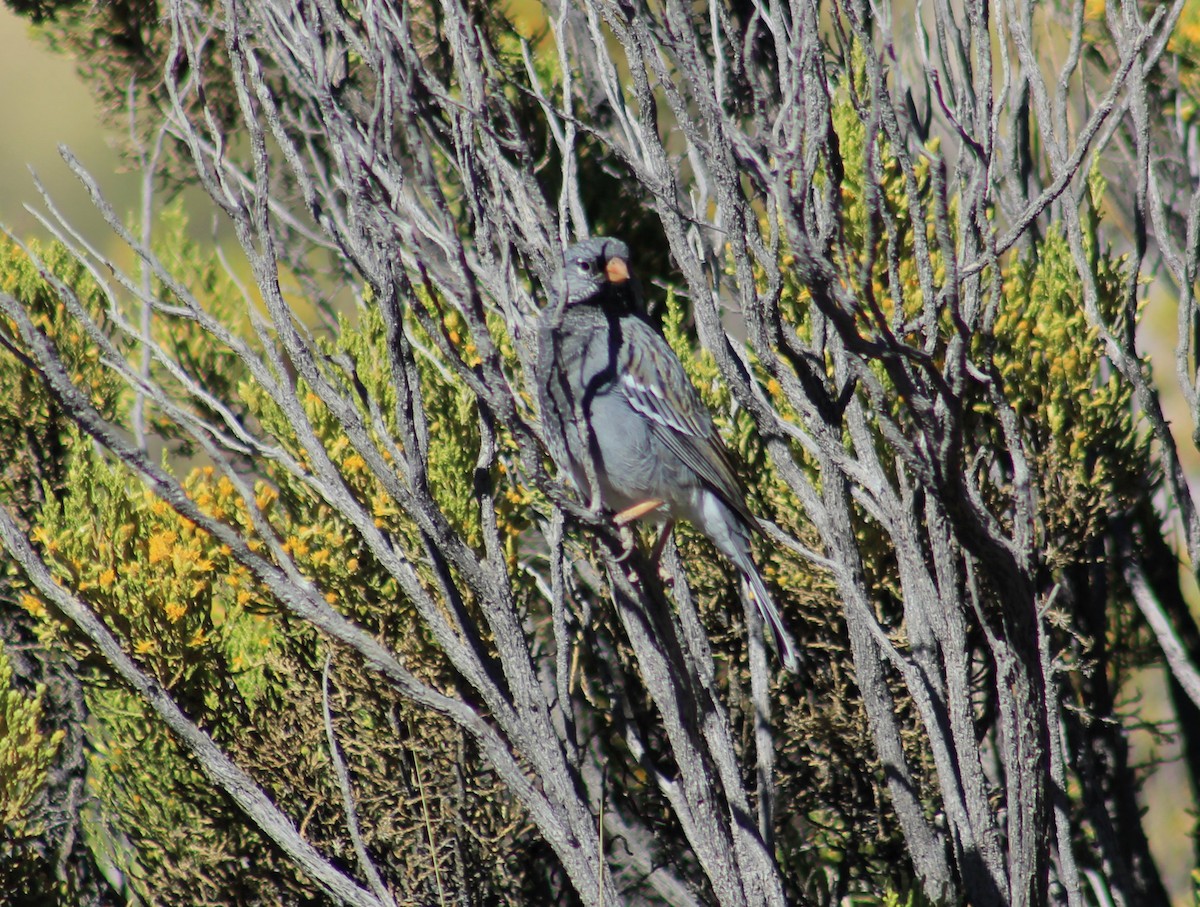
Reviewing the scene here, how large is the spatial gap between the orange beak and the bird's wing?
16 centimetres

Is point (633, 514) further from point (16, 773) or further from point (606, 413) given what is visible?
point (16, 773)

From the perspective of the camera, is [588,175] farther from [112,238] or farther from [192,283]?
[112,238]

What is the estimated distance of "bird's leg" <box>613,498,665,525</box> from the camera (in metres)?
3.13

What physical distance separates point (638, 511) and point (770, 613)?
0.50m

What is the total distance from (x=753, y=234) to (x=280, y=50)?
1198 mm

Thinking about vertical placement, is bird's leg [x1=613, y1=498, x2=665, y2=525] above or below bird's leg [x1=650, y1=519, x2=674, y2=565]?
above

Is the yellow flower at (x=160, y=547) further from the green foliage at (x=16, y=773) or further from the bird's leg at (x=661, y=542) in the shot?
the bird's leg at (x=661, y=542)

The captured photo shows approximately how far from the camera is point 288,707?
11.3 ft

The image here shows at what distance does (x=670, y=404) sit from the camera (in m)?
3.46

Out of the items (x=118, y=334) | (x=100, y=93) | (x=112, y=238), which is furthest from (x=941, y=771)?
(x=112, y=238)

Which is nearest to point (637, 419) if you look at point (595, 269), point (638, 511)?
point (638, 511)

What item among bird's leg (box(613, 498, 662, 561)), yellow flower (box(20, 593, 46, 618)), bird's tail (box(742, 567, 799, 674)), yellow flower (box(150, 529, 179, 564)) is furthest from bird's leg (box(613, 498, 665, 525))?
yellow flower (box(20, 593, 46, 618))

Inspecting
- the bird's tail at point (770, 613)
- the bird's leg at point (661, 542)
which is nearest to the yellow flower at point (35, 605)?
the bird's leg at point (661, 542)

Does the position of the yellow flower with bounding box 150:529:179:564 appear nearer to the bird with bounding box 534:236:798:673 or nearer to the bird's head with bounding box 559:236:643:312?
the bird with bounding box 534:236:798:673
